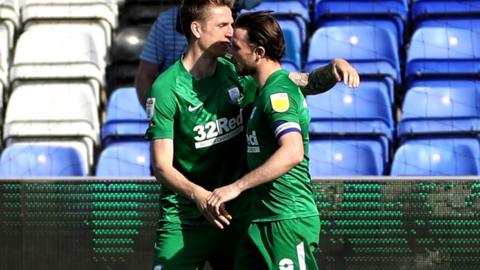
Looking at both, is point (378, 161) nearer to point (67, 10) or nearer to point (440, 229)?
point (440, 229)

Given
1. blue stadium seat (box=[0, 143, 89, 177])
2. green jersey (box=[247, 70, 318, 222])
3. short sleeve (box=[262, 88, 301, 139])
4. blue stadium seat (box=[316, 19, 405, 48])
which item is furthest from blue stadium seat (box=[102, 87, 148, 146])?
short sleeve (box=[262, 88, 301, 139])

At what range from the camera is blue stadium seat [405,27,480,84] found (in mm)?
10008

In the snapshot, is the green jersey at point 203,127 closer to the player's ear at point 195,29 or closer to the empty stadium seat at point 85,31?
the player's ear at point 195,29

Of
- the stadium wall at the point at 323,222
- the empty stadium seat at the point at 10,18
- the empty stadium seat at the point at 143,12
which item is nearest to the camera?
the stadium wall at the point at 323,222

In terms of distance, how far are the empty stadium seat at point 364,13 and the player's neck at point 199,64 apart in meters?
4.95

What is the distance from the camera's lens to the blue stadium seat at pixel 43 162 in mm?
9602

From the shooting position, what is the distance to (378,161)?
9.27 m

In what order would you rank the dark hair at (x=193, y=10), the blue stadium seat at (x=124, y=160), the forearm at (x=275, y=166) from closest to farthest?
the forearm at (x=275, y=166) → the dark hair at (x=193, y=10) → the blue stadium seat at (x=124, y=160)

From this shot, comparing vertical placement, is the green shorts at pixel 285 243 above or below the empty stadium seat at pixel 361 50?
above

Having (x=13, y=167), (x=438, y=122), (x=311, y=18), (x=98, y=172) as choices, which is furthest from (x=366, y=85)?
(x=13, y=167)

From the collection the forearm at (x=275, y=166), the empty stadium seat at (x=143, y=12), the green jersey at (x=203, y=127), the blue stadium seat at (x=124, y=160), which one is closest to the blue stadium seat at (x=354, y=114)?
the blue stadium seat at (x=124, y=160)

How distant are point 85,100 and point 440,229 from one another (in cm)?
422

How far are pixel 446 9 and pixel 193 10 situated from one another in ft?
17.3

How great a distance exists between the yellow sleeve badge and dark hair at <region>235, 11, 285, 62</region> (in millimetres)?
224
